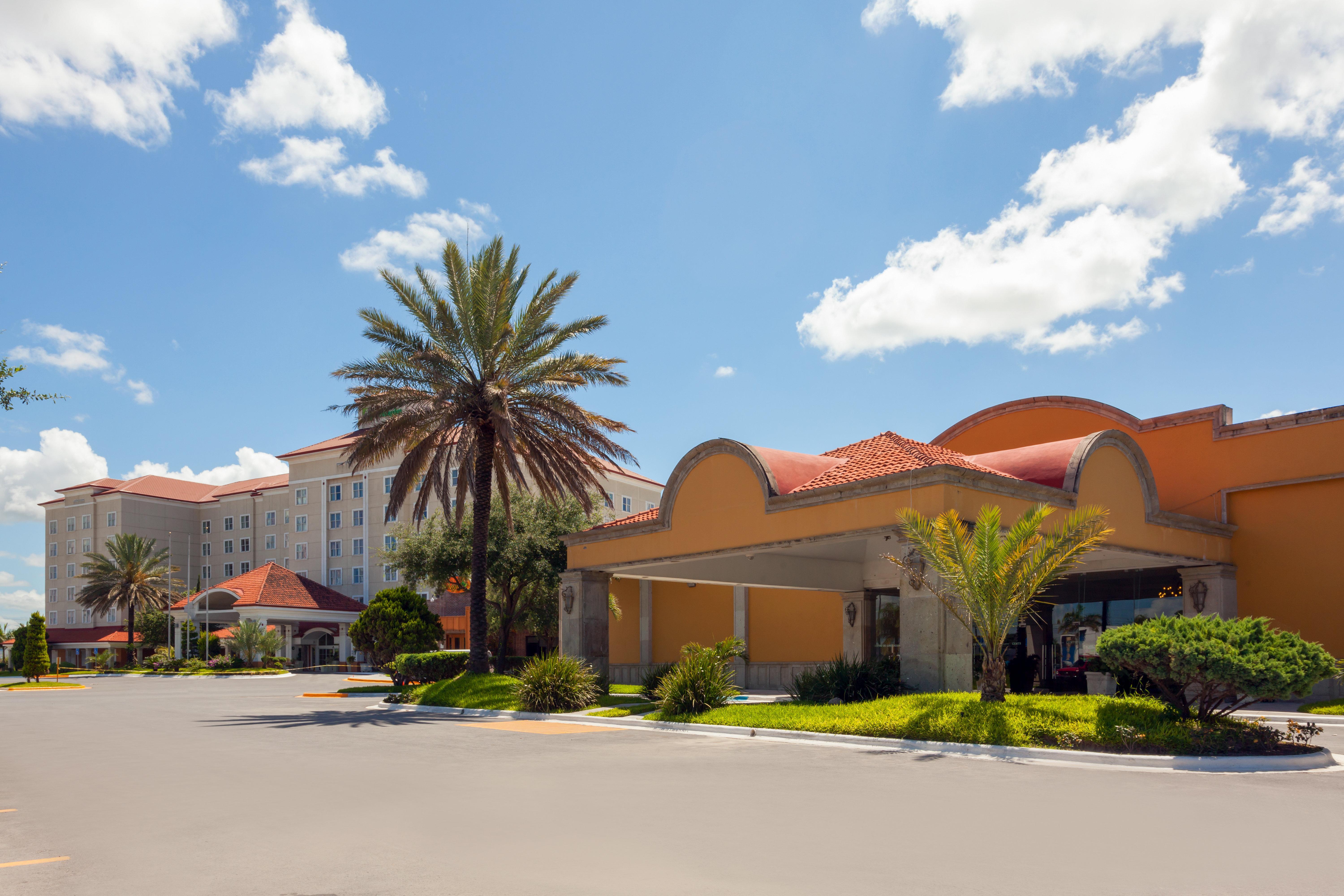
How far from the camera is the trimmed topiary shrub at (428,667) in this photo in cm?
3105

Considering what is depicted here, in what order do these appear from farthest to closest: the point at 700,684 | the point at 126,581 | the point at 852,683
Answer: the point at 126,581, the point at 700,684, the point at 852,683

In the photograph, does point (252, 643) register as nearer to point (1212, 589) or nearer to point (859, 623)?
point (859, 623)

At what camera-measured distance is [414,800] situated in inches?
398

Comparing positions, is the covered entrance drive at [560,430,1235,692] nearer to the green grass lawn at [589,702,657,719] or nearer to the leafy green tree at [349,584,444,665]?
the green grass lawn at [589,702,657,719]

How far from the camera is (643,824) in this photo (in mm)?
8758

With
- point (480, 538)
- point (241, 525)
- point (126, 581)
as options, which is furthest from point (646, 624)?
point (241, 525)

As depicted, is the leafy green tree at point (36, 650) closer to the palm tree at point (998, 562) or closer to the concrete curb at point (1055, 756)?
the concrete curb at point (1055, 756)

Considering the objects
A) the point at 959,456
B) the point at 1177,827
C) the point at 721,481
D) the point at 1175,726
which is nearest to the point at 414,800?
the point at 1177,827

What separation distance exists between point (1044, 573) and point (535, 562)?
23776 mm

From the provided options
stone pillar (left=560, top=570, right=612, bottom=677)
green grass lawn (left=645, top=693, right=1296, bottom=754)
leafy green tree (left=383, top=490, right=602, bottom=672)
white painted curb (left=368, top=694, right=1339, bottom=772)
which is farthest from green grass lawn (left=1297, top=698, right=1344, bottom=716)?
leafy green tree (left=383, top=490, right=602, bottom=672)

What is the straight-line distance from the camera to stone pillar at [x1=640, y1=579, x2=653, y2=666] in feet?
125

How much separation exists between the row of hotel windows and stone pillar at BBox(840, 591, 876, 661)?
87618mm

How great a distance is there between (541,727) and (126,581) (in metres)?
68.9

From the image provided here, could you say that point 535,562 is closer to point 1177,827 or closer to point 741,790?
point 741,790
